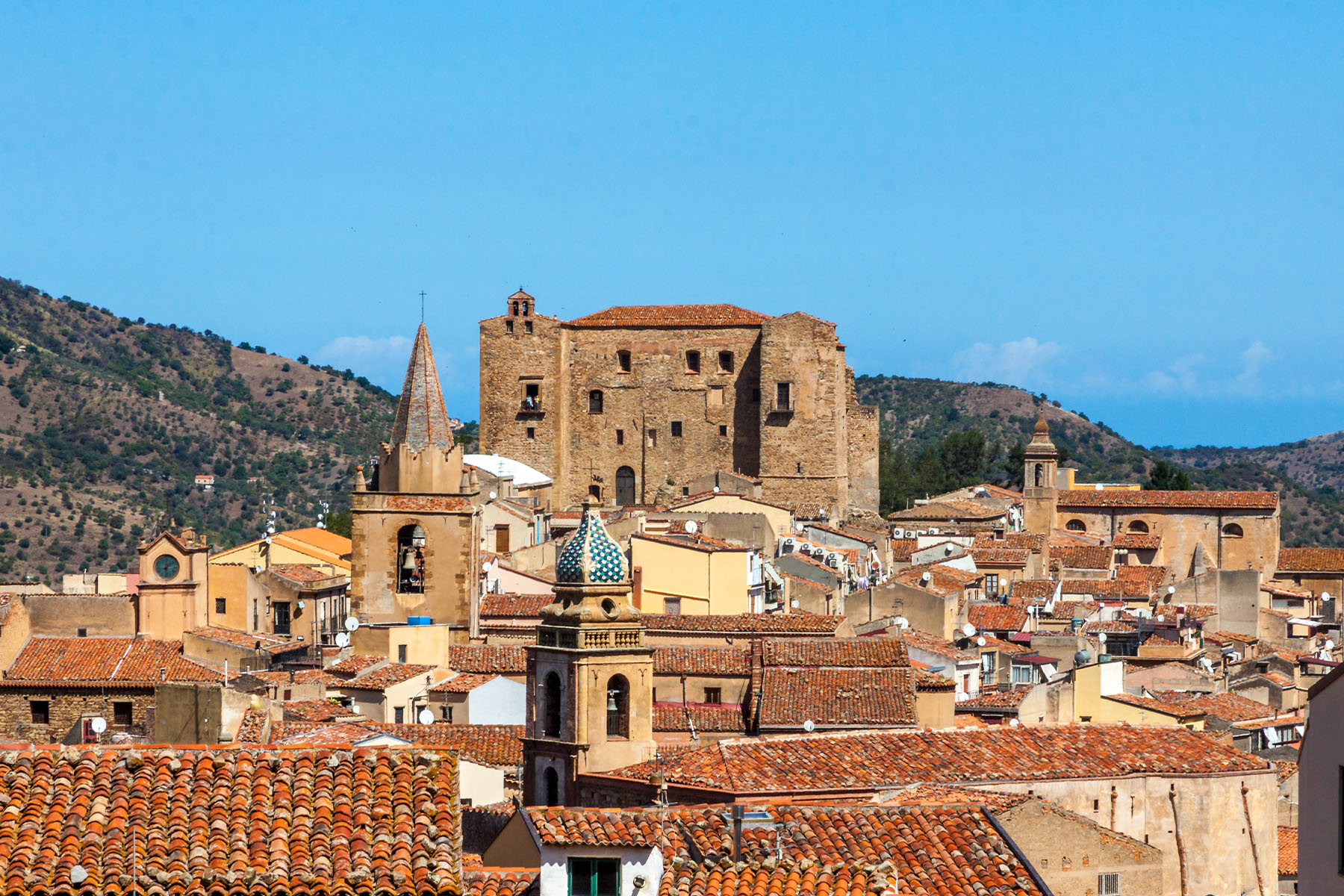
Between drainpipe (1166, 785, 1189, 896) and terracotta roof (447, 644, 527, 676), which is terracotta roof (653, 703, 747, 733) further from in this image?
drainpipe (1166, 785, 1189, 896)

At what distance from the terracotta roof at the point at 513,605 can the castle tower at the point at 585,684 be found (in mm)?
11710

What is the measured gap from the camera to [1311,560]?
6334cm

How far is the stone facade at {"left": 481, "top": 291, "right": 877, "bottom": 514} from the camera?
66.6 metres

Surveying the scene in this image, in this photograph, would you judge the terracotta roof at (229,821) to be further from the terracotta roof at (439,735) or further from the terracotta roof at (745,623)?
the terracotta roof at (745,623)

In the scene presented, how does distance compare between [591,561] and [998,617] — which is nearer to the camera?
[591,561]

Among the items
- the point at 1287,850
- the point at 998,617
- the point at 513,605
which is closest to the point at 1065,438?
the point at 998,617

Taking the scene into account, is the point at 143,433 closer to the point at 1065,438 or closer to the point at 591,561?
the point at 1065,438

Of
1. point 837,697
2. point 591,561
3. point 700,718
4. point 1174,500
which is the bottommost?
point 700,718

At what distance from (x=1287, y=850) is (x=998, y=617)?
17398mm

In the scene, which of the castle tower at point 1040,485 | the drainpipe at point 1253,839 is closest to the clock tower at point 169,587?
the drainpipe at point 1253,839

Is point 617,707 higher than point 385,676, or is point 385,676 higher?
point 617,707

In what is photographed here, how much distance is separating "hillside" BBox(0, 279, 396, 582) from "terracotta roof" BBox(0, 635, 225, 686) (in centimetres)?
3877

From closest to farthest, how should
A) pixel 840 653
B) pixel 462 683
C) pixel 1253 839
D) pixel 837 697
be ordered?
pixel 1253 839 < pixel 837 697 < pixel 840 653 < pixel 462 683

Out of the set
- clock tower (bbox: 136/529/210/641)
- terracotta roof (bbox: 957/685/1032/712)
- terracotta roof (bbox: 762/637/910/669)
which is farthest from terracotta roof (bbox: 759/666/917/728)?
clock tower (bbox: 136/529/210/641)
